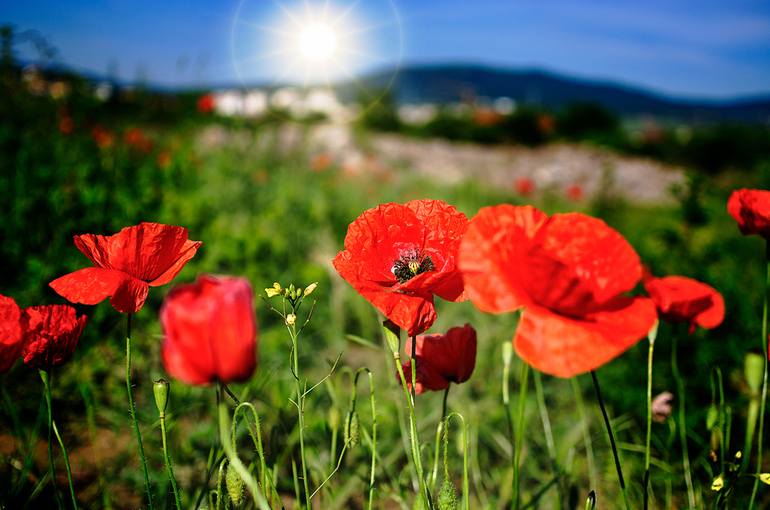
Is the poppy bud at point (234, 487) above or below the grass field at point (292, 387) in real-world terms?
above

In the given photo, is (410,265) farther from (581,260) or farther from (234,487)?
(234,487)

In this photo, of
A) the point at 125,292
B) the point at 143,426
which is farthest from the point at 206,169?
the point at 125,292

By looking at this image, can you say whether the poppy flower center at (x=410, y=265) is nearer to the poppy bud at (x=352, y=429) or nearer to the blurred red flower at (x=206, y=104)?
the poppy bud at (x=352, y=429)

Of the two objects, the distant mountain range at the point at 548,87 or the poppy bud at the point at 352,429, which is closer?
the poppy bud at the point at 352,429

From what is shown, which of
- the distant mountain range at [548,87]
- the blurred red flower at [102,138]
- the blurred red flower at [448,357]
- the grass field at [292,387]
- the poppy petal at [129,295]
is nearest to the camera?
the poppy petal at [129,295]

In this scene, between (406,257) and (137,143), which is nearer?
(406,257)

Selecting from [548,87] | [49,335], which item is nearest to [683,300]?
[49,335]

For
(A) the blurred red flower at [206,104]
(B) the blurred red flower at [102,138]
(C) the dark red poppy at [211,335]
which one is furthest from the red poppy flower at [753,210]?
(A) the blurred red flower at [206,104]
